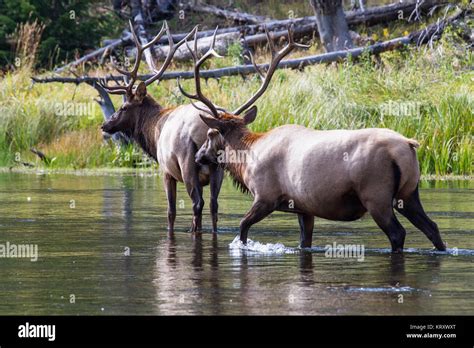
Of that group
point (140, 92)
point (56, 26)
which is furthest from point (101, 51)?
point (140, 92)

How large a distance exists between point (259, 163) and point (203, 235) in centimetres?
197

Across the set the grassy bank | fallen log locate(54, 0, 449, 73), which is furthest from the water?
fallen log locate(54, 0, 449, 73)

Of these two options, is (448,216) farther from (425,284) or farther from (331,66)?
(331,66)

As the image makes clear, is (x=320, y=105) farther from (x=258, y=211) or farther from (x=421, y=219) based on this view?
(x=421, y=219)

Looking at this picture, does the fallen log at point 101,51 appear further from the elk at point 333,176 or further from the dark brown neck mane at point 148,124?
the elk at point 333,176

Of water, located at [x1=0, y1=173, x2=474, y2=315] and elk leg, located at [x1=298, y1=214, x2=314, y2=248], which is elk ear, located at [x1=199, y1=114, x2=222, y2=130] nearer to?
water, located at [x1=0, y1=173, x2=474, y2=315]

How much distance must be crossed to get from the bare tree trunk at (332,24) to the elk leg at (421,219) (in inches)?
682

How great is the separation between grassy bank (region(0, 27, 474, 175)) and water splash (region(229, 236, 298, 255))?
10.5 meters

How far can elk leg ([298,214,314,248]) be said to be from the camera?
46.2 feet

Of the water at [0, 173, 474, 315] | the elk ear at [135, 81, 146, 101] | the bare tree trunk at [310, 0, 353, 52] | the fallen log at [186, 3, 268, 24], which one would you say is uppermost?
the fallen log at [186, 3, 268, 24]

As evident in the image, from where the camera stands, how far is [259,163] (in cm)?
1424

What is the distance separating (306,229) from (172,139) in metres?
3.01

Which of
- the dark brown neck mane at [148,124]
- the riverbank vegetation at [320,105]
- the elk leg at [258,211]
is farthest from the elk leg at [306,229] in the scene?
the riverbank vegetation at [320,105]

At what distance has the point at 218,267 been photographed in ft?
41.7
